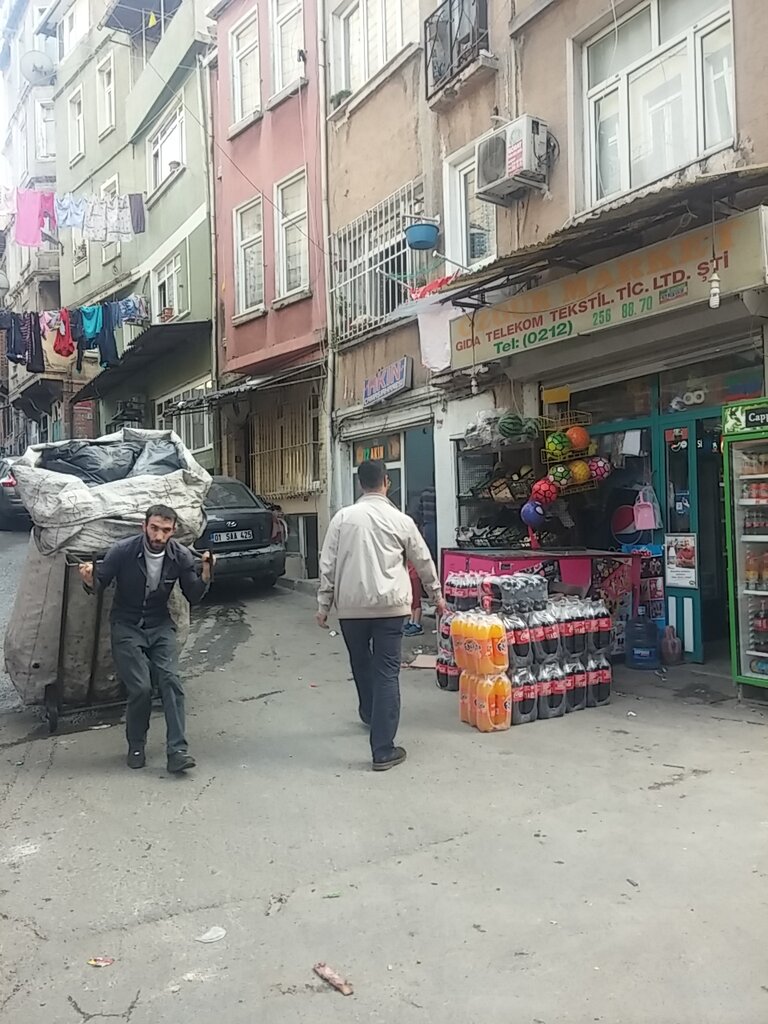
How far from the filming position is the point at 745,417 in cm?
625

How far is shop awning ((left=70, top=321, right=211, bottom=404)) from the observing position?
16.9m

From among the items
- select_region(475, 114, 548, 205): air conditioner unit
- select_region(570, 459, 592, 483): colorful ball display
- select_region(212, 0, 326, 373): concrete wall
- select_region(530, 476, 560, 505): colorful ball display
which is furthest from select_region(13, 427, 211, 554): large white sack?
select_region(212, 0, 326, 373): concrete wall

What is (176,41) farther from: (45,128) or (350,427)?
(45,128)

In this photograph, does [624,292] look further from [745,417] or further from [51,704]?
[51,704]

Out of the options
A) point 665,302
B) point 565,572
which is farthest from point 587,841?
point 665,302

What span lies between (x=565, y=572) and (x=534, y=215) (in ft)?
13.2

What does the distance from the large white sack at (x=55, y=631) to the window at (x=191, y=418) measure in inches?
446

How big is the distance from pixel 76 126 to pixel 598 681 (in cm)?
→ 2603

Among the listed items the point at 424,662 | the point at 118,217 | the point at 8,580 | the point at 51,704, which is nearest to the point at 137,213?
the point at 118,217

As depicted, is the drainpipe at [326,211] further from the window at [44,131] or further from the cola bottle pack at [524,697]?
the window at [44,131]

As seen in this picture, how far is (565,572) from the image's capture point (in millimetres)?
7504

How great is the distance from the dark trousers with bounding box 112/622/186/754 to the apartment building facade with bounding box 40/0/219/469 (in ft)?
40.0

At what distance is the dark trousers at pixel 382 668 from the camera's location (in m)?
5.15

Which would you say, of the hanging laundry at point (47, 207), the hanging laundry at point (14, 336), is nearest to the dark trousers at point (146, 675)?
the hanging laundry at point (47, 207)
